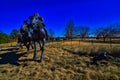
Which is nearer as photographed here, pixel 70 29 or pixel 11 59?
pixel 11 59

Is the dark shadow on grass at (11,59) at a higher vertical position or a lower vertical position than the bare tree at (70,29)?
lower

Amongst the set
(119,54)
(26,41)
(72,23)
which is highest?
(72,23)

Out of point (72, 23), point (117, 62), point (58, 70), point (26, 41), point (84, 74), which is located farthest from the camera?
point (72, 23)

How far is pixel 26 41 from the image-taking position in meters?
19.8

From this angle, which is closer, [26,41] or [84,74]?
[84,74]

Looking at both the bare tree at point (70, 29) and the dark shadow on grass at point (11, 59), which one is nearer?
the dark shadow on grass at point (11, 59)

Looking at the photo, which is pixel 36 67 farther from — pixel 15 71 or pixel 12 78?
pixel 12 78

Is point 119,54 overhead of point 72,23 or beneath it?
beneath

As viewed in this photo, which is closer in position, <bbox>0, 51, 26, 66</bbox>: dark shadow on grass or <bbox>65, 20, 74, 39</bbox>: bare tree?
<bbox>0, 51, 26, 66</bbox>: dark shadow on grass

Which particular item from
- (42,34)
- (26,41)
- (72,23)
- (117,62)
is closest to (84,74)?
(117,62)

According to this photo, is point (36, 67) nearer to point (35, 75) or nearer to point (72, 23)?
point (35, 75)

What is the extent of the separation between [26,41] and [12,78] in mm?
9344

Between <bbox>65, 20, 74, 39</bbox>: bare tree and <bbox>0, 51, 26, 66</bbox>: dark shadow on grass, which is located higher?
<bbox>65, 20, 74, 39</bbox>: bare tree

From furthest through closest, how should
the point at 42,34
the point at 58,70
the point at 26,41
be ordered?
the point at 26,41
the point at 42,34
the point at 58,70
